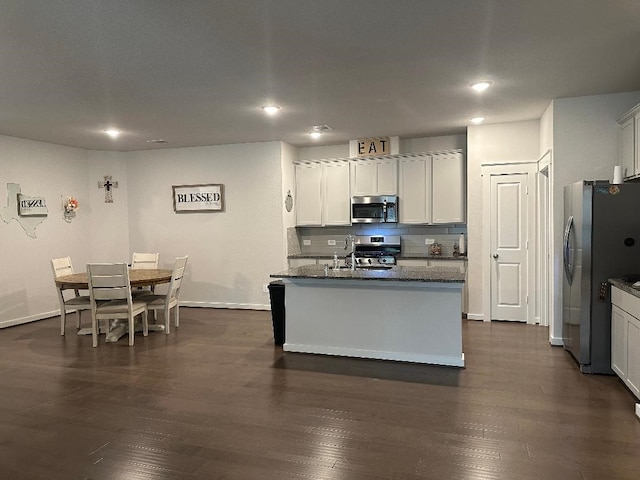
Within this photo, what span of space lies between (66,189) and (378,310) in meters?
5.54

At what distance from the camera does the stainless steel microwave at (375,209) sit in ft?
21.3

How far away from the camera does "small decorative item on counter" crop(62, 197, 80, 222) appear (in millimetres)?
6887

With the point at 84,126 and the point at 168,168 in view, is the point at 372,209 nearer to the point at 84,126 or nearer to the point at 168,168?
the point at 168,168

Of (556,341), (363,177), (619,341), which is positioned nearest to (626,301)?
(619,341)

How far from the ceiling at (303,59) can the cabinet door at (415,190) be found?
108cm

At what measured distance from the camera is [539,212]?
559cm

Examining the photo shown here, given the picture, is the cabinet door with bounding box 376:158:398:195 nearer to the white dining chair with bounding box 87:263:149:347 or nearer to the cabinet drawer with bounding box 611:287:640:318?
the cabinet drawer with bounding box 611:287:640:318

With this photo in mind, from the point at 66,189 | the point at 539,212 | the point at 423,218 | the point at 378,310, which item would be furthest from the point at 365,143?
the point at 66,189

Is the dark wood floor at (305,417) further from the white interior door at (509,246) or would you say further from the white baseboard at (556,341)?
the white interior door at (509,246)

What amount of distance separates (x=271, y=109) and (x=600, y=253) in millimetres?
3581

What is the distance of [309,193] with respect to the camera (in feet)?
23.2

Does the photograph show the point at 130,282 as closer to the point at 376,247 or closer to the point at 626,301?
the point at 376,247

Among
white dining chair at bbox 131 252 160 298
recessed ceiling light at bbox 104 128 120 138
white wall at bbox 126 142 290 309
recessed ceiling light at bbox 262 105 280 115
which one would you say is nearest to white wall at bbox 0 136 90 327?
white wall at bbox 126 142 290 309

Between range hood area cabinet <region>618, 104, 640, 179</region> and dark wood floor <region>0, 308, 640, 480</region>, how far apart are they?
6.27 ft
